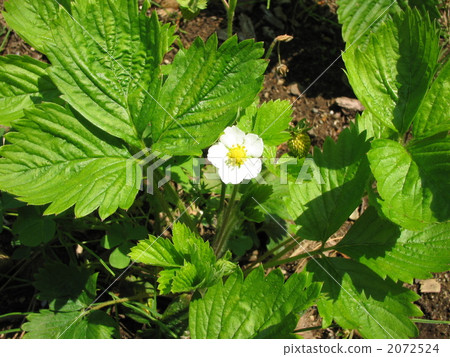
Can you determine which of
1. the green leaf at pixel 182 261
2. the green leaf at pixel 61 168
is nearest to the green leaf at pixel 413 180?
the green leaf at pixel 182 261

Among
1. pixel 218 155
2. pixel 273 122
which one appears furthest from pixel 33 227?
pixel 273 122

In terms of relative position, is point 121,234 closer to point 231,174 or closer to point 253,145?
point 231,174

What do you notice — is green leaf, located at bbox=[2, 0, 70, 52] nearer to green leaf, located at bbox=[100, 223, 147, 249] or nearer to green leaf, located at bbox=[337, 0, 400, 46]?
green leaf, located at bbox=[100, 223, 147, 249]

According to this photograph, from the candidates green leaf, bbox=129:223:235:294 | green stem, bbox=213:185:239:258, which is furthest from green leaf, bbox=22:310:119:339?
green stem, bbox=213:185:239:258

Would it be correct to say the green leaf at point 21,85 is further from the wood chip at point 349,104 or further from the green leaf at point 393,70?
the wood chip at point 349,104

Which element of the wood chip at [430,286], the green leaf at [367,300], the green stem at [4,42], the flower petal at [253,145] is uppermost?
the green stem at [4,42]

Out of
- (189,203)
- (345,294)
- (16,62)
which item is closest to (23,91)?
(16,62)
